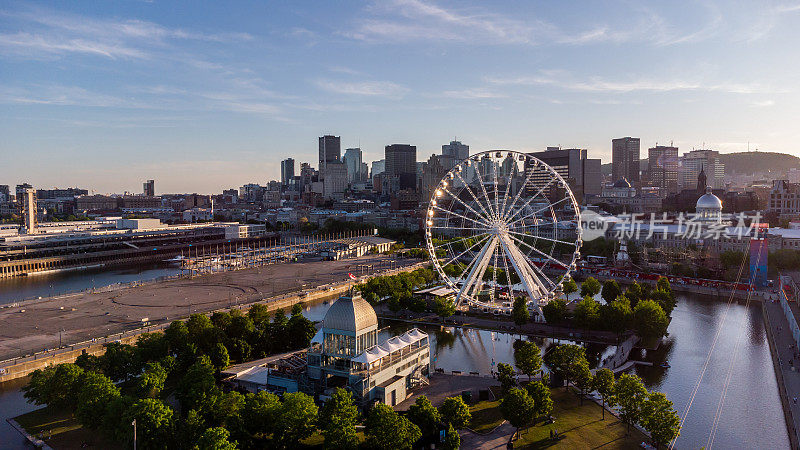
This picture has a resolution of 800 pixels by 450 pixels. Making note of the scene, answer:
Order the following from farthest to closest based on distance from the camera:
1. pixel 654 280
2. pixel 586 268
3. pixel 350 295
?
pixel 586 268, pixel 654 280, pixel 350 295

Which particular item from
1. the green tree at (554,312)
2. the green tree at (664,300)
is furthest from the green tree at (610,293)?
the green tree at (554,312)

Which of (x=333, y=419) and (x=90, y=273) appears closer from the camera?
(x=333, y=419)

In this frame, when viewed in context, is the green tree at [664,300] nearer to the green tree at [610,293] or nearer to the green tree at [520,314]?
the green tree at [610,293]

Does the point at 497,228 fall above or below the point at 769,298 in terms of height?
above

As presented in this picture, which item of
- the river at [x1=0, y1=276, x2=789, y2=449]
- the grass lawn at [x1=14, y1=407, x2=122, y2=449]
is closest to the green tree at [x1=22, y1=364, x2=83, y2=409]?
the grass lawn at [x1=14, y1=407, x2=122, y2=449]

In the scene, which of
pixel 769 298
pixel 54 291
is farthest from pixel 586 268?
pixel 54 291

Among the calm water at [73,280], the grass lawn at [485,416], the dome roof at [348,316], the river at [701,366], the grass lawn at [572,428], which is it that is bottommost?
the river at [701,366]

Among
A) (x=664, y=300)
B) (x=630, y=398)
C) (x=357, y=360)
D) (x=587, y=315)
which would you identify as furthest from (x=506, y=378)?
(x=664, y=300)

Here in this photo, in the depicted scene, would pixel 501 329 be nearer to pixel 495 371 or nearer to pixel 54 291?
pixel 495 371
